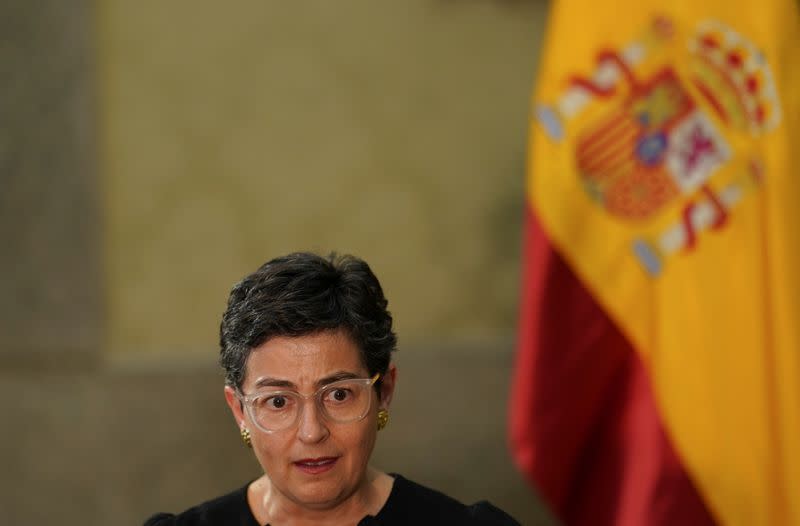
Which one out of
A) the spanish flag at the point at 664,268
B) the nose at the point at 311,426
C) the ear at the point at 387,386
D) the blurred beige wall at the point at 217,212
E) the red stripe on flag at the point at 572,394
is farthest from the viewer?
the blurred beige wall at the point at 217,212

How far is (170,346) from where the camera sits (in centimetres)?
327

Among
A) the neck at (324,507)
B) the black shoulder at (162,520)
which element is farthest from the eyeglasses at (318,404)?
the black shoulder at (162,520)

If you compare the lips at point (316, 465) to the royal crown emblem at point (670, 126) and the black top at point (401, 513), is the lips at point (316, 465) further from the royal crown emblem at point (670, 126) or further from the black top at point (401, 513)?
the royal crown emblem at point (670, 126)

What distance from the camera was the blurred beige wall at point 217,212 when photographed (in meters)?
3.15

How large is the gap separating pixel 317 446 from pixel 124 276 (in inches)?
72.8

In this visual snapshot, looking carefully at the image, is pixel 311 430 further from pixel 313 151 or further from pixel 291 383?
pixel 313 151

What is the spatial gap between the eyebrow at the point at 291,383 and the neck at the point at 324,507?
167 millimetres

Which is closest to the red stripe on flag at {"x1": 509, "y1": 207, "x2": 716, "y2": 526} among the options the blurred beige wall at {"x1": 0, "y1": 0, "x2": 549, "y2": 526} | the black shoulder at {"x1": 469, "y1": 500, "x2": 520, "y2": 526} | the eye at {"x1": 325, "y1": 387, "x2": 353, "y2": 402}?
the blurred beige wall at {"x1": 0, "y1": 0, "x2": 549, "y2": 526}

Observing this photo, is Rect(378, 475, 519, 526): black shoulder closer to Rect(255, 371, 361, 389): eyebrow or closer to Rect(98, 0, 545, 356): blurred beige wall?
Rect(255, 371, 361, 389): eyebrow

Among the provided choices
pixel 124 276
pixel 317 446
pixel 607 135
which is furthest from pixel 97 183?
pixel 317 446

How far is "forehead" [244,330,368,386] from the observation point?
1.53 m

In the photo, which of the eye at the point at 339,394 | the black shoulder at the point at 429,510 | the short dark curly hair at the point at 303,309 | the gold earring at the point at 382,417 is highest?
the short dark curly hair at the point at 303,309

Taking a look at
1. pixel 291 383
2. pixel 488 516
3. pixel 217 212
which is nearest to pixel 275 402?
pixel 291 383

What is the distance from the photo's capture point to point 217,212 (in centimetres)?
325
